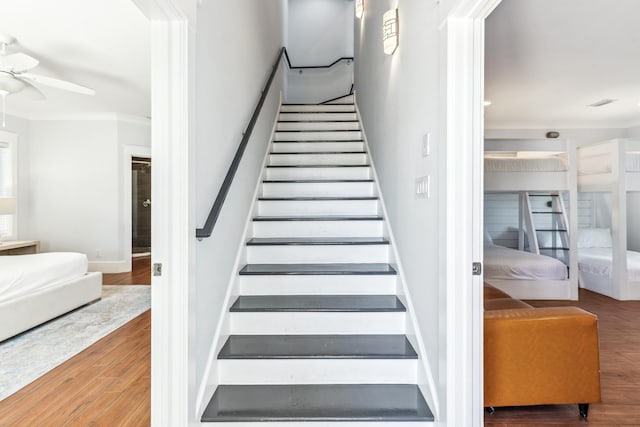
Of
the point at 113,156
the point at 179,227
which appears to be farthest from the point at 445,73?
the point at 113,156

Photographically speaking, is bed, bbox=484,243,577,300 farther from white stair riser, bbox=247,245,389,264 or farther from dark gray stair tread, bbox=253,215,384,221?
white stair riser, bbox=247,245,389,264

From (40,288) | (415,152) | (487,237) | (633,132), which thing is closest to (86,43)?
(40,288)

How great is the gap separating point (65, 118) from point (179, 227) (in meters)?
5.35

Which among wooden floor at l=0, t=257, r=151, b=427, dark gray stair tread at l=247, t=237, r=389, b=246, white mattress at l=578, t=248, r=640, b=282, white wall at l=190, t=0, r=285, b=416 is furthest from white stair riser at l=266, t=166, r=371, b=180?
white mattress at l=578, t=248, r=640, b=282

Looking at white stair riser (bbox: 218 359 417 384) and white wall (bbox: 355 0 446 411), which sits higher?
white wall (bbox: 355 0 446 411)

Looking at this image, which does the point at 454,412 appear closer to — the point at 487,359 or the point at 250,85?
the point at 487,359

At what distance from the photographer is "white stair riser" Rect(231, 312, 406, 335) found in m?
2.14

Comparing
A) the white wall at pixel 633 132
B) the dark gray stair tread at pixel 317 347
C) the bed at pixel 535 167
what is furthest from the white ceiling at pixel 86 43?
the white wall at pixel 633 132

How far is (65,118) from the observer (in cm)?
541

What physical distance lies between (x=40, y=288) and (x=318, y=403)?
9.99ft

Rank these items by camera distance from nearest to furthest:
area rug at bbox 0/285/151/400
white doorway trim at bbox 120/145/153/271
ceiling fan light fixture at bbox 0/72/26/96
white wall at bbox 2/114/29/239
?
area rug at bbox 0/285/151/400 → ceiling fan light fixture at bbox 0/72/26/96 → white wall at bbox 2/114/29/239 → white doorway trim at bbox 120/145/153/271

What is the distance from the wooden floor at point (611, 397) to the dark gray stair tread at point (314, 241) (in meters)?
1.32

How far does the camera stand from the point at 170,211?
1517 millimetres

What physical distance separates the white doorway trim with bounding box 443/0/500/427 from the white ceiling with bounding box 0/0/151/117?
238 centimetres
